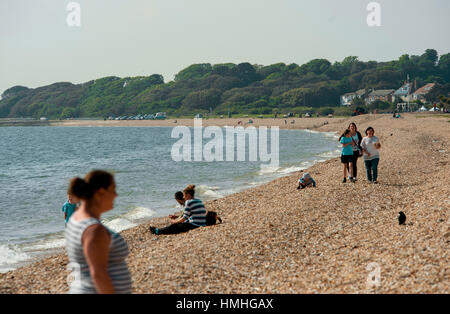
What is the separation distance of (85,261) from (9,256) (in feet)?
27.1

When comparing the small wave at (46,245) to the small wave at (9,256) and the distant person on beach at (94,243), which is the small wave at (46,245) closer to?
the small wave at (9,256)


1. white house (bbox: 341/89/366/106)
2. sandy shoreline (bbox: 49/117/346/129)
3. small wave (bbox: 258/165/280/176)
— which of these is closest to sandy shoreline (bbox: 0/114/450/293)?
small wave (bbox: 258/165/280/176)

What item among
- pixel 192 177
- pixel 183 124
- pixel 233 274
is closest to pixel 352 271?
pixel 233 274

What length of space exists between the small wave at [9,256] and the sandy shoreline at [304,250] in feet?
3.09

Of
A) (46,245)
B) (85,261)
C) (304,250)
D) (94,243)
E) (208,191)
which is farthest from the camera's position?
(208,191)

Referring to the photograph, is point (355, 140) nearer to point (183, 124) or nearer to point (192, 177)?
point (192, 177)

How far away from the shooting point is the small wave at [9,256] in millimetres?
9687

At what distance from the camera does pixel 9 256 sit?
10414 mm

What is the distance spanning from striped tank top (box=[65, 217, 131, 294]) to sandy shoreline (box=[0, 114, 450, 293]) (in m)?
2.40

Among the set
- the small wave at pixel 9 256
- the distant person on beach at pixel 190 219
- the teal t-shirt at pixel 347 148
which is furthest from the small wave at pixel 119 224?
the teal t-shirt at pixel 347 148

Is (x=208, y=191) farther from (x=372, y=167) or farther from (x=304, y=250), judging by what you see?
(x=304, y=250)

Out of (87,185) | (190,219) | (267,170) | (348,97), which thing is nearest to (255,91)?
(348,97)

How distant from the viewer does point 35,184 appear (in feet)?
84.8

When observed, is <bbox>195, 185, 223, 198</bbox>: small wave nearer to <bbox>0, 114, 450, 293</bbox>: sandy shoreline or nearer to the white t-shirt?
<bbox>0, 114, 450, 293</bbox>: sandy shoreline
